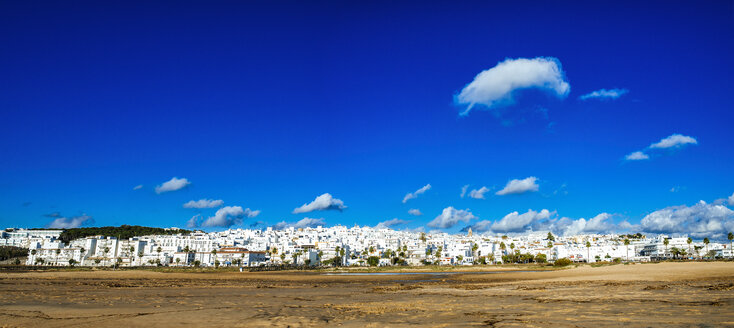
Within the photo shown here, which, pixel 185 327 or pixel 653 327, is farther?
pixel 185 327

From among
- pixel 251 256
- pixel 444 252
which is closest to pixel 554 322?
pixel 251 256

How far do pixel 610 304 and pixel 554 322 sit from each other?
16.9 ft

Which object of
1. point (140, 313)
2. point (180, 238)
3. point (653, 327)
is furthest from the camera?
point (180, 238)

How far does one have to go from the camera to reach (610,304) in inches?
571

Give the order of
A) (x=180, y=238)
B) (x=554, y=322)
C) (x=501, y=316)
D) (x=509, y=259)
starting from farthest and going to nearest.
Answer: (x=180, y=238) → (x=509, y=259) → (x=501, y=316) → (x=554, y=322)

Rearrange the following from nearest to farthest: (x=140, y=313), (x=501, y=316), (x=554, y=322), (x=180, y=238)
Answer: (x=554, y=322)
(x=501, y=316)
(x=140, y=313)
(x=180, y=238)

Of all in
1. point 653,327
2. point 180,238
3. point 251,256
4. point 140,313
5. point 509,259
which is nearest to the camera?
point 653,327

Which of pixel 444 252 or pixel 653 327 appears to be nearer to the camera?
pixel 653 327

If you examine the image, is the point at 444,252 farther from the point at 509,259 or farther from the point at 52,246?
the point at 52,246

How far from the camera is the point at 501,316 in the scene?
12141 millimetres

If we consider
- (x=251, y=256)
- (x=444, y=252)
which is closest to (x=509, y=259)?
(x=444, y=252)

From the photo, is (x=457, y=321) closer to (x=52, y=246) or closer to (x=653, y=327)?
(x=653, y=327)

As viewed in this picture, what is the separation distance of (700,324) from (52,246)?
640ft

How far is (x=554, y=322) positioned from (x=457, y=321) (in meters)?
2.29
